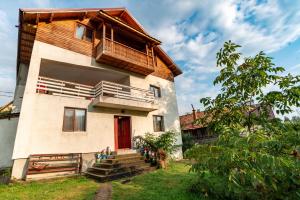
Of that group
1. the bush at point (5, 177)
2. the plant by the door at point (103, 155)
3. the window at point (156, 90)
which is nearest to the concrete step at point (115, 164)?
the plant by the door at point (103, 155)

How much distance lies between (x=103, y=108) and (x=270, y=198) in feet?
35.5

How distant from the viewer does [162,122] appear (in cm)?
1688

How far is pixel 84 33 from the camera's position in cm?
1409

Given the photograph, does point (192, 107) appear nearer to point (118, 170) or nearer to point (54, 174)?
point (118, 170)

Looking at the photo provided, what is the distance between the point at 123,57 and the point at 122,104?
375cm

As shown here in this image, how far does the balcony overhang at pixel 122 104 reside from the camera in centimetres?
1209

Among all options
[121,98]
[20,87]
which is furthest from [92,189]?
[20,87]

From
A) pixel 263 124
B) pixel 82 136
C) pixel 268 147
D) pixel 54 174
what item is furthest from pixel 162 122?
pixel 268 147

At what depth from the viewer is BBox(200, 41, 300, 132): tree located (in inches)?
206

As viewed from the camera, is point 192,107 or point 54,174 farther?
point 192,107

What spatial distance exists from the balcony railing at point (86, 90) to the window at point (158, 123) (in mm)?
2140

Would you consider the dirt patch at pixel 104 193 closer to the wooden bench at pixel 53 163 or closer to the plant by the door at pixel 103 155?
the wooden bench at pixel 53 163

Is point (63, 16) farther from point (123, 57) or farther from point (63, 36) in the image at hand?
point (123, 57)

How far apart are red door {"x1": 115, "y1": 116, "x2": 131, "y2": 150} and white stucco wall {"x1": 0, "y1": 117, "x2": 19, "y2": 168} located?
22.1 feet
